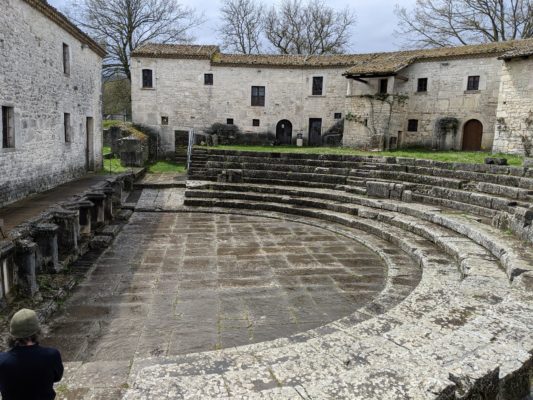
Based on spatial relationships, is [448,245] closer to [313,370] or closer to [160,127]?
[313,370]

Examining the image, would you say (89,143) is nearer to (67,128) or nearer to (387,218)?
(67,128)

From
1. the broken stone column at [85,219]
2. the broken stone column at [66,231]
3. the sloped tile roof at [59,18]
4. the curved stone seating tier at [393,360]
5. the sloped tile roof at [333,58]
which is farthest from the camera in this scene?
the sloped tile roof at [333,58]

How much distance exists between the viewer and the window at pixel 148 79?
25656 millimetres

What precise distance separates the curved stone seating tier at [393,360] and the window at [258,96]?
22883mm

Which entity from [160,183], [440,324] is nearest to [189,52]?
[160,183]

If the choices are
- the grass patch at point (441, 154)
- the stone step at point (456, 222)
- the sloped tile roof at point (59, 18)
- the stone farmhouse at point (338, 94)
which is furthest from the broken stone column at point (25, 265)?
the stone farmhouse at point (338, 94)

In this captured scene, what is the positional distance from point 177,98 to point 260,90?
5.20 metres

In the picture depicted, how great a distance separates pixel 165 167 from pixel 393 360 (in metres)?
19.8

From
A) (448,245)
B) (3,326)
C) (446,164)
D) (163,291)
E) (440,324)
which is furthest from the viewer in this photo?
(446,164)

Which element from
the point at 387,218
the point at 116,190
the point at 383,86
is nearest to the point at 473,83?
the point at 383,86

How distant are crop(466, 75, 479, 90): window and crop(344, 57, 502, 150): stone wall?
18cm

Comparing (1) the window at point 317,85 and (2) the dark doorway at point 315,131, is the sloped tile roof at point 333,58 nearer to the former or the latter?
(1) the window at point 317,85

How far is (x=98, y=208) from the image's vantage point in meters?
9.33

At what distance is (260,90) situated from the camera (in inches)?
1032
